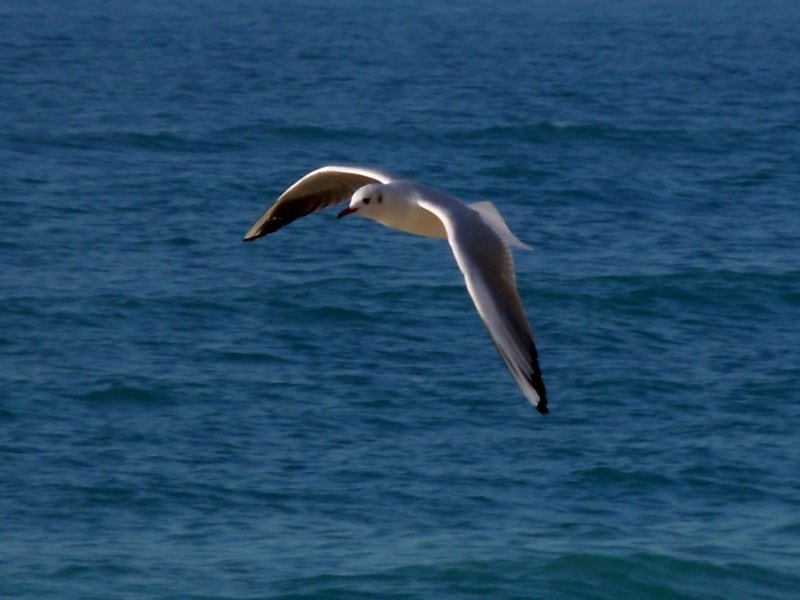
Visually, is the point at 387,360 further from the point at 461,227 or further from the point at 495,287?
the point at 495,287

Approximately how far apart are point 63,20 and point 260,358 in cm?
7432

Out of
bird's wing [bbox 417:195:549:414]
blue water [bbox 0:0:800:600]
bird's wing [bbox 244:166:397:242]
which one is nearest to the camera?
bird's wing [bbox 417:195:549:414]

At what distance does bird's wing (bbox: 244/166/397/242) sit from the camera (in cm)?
1402

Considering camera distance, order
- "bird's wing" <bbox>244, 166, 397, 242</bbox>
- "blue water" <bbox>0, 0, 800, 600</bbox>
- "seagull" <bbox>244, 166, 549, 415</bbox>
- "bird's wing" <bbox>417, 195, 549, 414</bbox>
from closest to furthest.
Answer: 1. "bird's wing" <bbox>417, 195, 549, 414</bbox>
2. "seagull" <bbox>244, 166, 549, 415</bbox>
3. "bird's wing" <bbox>244, 166, 397, 242</bbox>
4. "blue water" <bbox>0, 0, 800, 600</bbox>

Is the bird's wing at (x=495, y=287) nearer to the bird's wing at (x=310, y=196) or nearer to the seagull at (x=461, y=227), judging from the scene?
the seagull at (x=461, y=227)

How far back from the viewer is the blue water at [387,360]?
1068 inches

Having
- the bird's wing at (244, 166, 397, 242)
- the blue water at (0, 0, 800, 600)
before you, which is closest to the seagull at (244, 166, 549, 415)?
the bird's wing at (244, 166, 397, 242)

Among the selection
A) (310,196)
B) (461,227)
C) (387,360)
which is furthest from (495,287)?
(387,360)

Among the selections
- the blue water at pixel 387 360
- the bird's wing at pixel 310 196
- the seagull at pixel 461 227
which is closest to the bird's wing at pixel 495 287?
the seagull at pixel 461 227

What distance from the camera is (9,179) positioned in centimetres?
5297

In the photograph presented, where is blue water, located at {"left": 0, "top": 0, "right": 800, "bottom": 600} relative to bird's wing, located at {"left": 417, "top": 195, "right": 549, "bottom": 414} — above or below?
below

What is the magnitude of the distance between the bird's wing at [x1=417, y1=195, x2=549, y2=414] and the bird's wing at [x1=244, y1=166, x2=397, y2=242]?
167 cm

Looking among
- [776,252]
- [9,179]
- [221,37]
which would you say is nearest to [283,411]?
[776,252]

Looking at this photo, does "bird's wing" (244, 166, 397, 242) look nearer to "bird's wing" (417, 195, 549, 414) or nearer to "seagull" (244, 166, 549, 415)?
"seagull" (244, 166, 549, 415)
